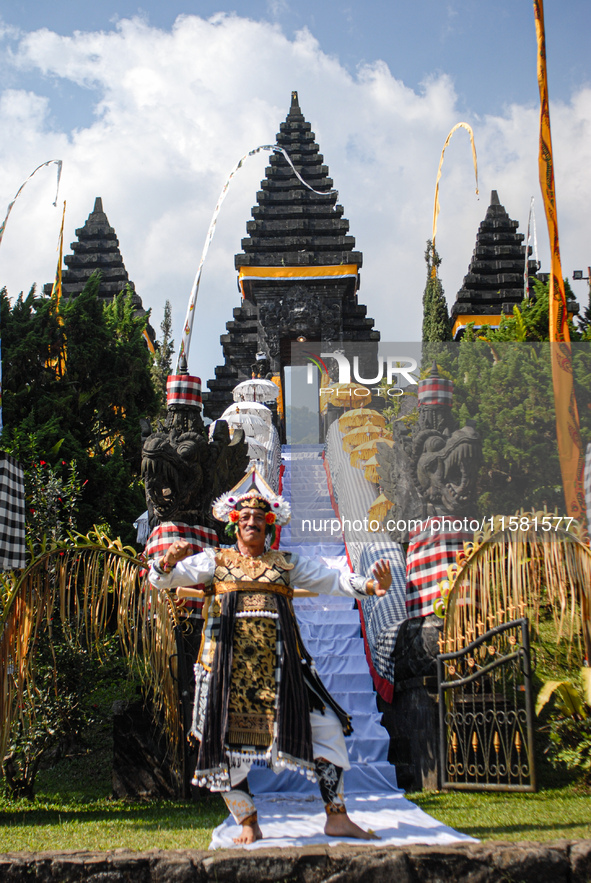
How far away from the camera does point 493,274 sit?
2062 centimetres

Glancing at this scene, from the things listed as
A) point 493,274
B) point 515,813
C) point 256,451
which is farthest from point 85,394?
point 493,274

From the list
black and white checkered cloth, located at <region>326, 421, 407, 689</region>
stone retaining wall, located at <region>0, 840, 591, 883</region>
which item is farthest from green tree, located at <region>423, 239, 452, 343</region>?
stone retaining wall, located at <region>0, 840, 591, 883</region>

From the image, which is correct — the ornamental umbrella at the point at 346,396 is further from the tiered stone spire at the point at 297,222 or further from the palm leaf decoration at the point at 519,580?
the palm leaf decoration at the point at 519,580

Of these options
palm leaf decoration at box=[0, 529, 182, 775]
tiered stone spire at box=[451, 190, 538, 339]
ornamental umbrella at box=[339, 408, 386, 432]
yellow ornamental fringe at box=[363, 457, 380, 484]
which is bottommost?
palm leaf decoration at box=[0, 529, 182, 775]

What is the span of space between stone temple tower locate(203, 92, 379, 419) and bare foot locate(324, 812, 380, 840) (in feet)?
52.2

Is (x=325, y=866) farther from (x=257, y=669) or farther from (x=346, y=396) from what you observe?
(x=346, y=396)

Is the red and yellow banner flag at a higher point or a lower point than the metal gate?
higher

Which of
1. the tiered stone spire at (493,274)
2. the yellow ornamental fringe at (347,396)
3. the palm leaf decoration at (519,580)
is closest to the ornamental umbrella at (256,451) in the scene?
the yellow ornamental fringe at (347,396)

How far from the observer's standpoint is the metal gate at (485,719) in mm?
4488

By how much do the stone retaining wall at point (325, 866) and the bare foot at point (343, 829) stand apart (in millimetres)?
413

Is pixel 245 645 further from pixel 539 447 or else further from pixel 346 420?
pixel 346 420

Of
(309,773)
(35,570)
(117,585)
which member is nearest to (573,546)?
(309,773)

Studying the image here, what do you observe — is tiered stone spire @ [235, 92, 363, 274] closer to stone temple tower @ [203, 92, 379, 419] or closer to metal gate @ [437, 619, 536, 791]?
stone temple tower @ [203, 92, 379, 419]

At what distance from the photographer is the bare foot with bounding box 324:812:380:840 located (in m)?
3.79
